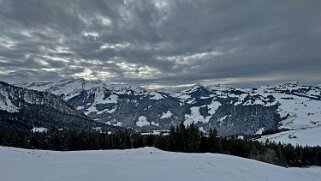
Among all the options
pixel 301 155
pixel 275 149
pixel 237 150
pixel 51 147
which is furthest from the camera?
pixel 51 147

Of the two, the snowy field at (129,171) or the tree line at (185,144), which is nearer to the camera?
the snowy field at (129,171)

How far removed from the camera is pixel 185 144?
3519 inches

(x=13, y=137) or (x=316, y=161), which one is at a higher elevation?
(x=13, y=137)

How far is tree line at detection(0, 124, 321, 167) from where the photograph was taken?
90.9 meters

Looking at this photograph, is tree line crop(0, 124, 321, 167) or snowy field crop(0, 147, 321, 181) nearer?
snowy field crop(0, 147, 321, 181)

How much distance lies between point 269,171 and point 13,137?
101 m

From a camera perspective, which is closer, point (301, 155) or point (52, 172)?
point (52, 172)

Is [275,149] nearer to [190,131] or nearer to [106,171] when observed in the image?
[190,131]

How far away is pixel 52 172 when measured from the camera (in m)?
23.1

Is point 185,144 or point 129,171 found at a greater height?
point 185,144

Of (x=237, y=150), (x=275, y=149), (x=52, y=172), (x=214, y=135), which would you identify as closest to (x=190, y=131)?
(x=214, y=135)

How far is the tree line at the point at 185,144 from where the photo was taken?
90875mm

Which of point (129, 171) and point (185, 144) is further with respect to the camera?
point (185, 144)

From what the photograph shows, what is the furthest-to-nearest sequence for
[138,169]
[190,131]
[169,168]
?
[190,131] < [169,168] < [138,169]
